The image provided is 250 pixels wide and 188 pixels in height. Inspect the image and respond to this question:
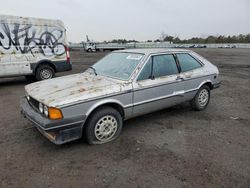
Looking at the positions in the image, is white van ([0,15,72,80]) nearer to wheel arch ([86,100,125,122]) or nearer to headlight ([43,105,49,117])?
headlight ([43,105,49,117])

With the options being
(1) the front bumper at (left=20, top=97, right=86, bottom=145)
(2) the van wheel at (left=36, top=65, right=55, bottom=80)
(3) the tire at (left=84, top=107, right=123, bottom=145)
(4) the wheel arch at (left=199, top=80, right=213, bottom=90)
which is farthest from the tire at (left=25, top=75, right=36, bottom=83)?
(4) the wheel arch at (left=199, top=80, right=213, bottom=90)

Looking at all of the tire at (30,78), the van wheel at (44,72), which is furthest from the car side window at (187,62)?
the tire at (30,78)

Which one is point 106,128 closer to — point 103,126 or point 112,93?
point 103,126

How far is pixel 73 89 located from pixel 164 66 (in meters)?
1.92

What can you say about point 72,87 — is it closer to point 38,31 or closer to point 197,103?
point 197,103

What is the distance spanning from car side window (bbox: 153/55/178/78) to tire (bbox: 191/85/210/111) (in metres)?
1.01

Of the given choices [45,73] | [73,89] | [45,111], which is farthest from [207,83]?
[45,73]

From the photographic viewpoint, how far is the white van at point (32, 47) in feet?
24.1

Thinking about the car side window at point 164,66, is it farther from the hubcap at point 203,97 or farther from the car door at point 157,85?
the hubcap at point 203,97

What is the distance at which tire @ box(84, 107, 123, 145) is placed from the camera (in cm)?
322

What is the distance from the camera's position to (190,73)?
452 cm

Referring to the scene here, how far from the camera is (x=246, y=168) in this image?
280 cm

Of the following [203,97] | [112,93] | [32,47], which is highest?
[32,47]

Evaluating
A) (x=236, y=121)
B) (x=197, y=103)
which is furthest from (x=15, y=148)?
(x=236, y=121)
